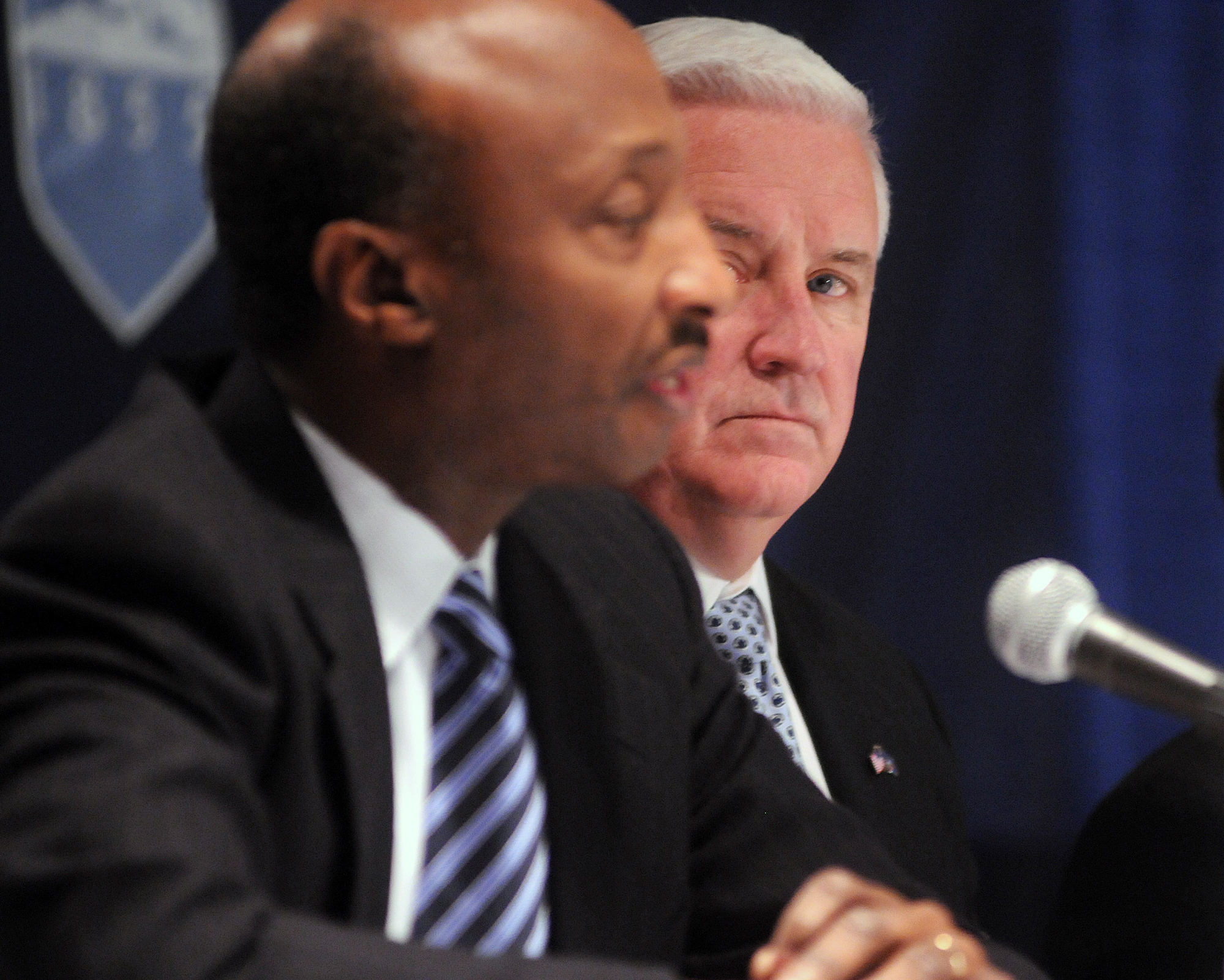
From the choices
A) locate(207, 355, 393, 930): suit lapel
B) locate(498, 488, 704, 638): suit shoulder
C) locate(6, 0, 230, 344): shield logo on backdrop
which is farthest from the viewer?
locate(6, 0, 230, 344): shield logo on backdrop

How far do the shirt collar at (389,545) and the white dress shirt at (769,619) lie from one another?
0.51 metres

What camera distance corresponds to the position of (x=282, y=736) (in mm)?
756

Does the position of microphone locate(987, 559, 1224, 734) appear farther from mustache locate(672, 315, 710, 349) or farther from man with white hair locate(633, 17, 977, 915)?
man with white hair locate(633, 17, 977, 915)

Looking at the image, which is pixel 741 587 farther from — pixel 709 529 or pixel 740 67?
pixel 740 67

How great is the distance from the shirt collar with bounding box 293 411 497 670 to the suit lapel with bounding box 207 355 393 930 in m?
0.02

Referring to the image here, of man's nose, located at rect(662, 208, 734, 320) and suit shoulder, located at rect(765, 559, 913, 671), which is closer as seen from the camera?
man's nose, located at rect(662, 208, 734, 320)

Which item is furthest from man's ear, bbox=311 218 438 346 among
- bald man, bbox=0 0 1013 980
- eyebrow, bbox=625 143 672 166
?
eyebrow, bbox=625 143 672 166

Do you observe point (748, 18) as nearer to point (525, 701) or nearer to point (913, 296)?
point (913, 296)

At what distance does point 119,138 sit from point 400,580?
49 cm

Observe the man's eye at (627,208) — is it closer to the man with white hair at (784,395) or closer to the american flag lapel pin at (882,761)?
the man with white hair at (784,395)

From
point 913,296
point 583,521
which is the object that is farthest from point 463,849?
point 913,296

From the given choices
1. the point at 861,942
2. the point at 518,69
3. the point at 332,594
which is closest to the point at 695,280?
the point at 518,69

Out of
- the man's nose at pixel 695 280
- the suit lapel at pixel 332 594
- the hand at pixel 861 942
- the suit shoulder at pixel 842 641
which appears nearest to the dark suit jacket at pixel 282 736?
the suit lapel at pixel 332 594

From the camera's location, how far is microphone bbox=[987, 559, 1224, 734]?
791 mm
